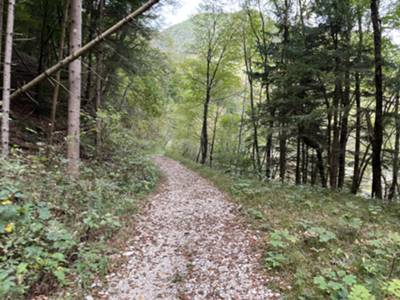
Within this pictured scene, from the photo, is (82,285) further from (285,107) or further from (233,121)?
(233,121)

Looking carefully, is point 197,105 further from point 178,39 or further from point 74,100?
point 74,100

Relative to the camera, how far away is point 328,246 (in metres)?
3.97

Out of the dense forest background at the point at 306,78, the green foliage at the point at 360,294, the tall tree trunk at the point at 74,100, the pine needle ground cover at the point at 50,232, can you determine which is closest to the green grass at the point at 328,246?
the green foliage at the point at 360,294

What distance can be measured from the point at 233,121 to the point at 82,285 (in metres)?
19.6

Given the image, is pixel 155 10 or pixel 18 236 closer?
pixel 18 236

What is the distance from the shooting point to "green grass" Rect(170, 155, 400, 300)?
116 inches

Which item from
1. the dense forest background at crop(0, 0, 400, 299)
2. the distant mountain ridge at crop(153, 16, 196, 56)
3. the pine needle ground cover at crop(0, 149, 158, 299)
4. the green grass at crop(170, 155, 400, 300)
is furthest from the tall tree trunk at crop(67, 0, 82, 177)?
the distant mountain ridge at crop(153, 16, 196, 56)

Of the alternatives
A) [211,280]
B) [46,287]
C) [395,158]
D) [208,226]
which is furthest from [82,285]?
[395,158]

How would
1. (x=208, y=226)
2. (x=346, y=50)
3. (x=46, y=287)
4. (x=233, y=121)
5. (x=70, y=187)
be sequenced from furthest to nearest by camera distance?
1. (x=233, y=121)
2. (x=346, y=50)
3. (x=208, y=226)
4. (x=70, y=187)
5. (x=46, y=287)

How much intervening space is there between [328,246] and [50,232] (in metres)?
4.40

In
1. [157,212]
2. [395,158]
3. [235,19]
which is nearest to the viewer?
[157,212]

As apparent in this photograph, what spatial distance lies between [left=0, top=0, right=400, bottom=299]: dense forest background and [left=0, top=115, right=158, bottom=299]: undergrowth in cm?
2

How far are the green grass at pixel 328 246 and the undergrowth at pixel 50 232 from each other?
111 inches

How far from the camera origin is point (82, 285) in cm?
319
